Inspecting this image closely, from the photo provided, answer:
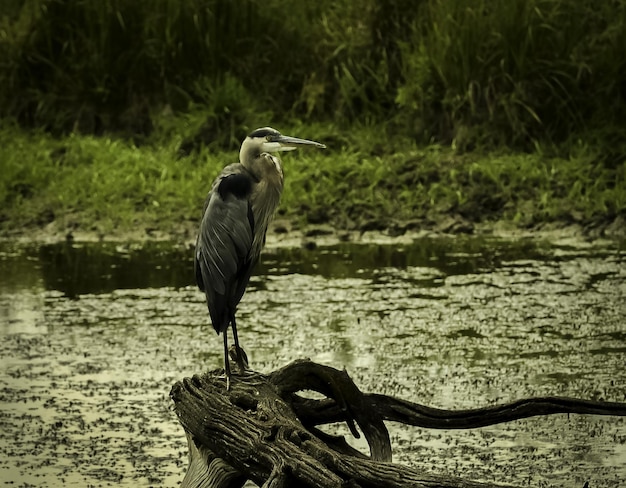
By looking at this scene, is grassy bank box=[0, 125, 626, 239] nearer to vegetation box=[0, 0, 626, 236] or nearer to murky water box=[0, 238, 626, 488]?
vegetation box=[0, 0, 626, 236]

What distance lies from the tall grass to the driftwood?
6128mm

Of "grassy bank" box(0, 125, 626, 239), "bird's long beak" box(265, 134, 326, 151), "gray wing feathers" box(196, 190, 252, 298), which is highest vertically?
"bird's long beak" box(265, 134, 326, 151)

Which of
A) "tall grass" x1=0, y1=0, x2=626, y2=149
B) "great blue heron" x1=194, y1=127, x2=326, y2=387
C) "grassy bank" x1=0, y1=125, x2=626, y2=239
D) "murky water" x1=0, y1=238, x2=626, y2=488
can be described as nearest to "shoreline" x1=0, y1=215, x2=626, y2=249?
"grassy bank" x1=0, y1=125, x2=626, y2=239

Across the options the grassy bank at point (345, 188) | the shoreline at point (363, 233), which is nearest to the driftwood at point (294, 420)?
the shoreline at point (363, 233)

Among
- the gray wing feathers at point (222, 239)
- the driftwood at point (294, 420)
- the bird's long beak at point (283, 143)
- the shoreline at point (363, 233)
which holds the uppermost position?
the bird's long beak at point (283, 143)

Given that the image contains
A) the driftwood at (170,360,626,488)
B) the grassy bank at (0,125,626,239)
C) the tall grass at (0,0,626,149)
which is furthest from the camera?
the tall grass at (0,0,626,149)

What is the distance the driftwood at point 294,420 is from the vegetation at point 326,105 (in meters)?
5.02

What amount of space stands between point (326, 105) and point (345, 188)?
1.67 metres

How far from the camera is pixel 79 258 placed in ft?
32.0

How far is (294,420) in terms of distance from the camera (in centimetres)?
498

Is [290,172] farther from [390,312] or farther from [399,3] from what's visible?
[390,312]

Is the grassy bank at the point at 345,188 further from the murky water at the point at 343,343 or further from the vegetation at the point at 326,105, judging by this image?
the murky water at the point at 343,343

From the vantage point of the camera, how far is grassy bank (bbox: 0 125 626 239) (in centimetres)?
1031

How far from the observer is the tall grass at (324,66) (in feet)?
37.1
